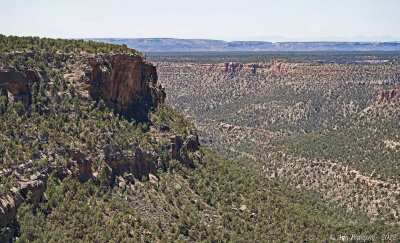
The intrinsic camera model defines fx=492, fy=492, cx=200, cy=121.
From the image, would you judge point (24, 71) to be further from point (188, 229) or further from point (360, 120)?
point (360, 120)

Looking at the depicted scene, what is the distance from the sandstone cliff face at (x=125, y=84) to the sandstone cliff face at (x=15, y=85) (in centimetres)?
819

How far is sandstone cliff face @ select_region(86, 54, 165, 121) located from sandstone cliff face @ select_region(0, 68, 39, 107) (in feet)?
26.9

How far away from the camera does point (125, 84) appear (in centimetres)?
7069

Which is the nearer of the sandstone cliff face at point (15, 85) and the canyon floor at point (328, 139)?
the sandstone cliff face at point (15, 85)

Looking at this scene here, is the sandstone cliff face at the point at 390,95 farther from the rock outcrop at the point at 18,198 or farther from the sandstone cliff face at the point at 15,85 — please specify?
the rock outcrop at the point at 18,198

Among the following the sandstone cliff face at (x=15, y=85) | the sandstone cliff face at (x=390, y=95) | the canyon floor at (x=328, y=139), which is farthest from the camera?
the sandstone cliff face at (x=390, y=95)

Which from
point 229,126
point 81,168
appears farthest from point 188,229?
point 229,126

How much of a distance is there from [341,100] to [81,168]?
148232mm

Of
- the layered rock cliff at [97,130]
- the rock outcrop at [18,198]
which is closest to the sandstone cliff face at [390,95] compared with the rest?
the layered rock cliff at [97,130]

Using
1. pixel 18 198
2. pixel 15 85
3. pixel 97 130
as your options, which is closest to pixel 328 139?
pixel 97 130

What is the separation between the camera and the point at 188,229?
59156 mm

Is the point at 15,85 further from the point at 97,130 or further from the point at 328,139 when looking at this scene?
the point at 328,139

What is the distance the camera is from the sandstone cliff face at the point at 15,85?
5809 cm

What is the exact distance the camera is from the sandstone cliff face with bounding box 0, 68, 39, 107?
58.1 metres
